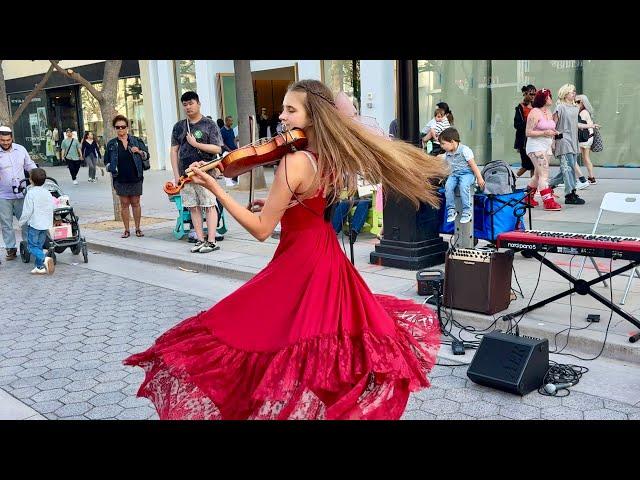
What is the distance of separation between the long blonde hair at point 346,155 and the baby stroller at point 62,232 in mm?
6831

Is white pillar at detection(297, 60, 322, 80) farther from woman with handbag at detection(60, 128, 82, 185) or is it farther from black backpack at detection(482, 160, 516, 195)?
Answer: black backpack at detection(482, 160, 516, 195)

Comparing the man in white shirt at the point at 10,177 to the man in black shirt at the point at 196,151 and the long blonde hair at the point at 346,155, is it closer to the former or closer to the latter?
the man in black shirt at the point at 196,151

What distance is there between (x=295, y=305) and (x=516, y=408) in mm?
1908

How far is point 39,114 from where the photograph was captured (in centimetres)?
3291

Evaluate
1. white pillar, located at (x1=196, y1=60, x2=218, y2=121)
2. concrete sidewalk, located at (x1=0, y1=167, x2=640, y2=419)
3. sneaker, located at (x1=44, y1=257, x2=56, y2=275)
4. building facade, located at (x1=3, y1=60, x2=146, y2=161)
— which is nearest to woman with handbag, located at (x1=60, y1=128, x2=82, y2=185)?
white pillar, located at (x1=196, y1=60, x2=218, y2=121)

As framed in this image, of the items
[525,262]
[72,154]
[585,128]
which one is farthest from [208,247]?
[72,154]

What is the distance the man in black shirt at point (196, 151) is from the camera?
880 centimetres

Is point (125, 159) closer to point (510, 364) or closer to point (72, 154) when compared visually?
point (510, 364)

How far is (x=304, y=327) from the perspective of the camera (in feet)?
9.21

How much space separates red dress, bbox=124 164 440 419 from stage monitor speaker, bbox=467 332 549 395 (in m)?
1.31

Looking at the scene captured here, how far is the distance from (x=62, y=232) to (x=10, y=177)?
114 cm

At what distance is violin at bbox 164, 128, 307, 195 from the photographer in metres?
2.90
